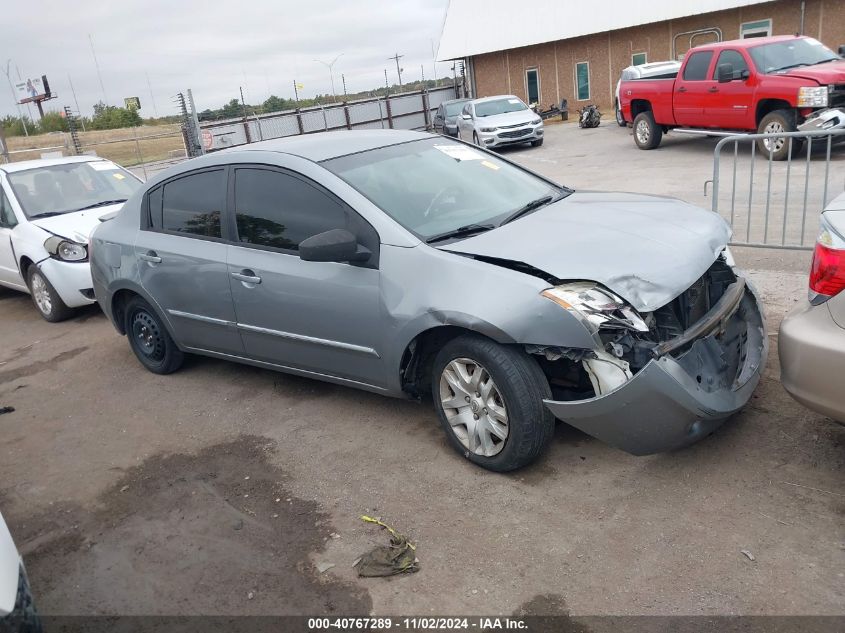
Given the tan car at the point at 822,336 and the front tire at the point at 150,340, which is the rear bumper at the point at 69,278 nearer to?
the front tire at the point at 150,340

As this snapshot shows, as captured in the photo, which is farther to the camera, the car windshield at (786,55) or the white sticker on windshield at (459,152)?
the car windshield at (786,55)

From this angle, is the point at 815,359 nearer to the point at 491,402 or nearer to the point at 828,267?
the point at 828,267

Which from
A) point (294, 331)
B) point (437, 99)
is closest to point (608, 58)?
point (437, 99)

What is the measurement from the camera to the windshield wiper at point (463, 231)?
4.05 m

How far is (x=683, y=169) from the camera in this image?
1305 cm

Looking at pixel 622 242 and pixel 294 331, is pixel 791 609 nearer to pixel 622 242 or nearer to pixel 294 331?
pixel 622 242

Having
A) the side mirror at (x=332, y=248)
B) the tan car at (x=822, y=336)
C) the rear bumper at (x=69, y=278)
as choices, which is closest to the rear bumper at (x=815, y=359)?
the tan car at (x=822, y=336)

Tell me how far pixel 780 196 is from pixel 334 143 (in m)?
7.27

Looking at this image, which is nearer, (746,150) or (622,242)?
(622,242)

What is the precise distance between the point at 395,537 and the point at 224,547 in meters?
0.84

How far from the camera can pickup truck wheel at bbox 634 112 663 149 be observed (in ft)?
52.3

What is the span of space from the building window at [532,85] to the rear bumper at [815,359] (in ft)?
99.0

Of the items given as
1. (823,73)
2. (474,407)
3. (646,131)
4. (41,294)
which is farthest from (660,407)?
(646,131)

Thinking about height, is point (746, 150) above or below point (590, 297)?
below
